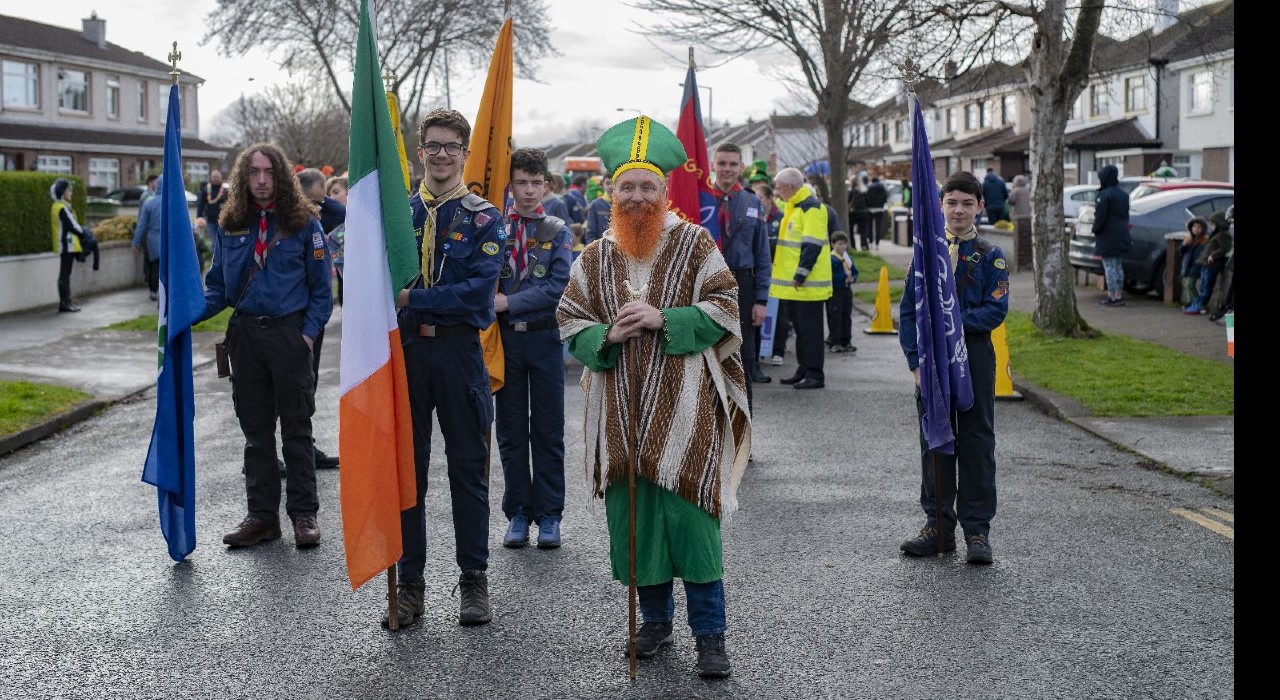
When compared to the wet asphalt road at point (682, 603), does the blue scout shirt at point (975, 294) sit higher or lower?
higher

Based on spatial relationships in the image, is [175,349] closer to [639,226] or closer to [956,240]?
[639,226]

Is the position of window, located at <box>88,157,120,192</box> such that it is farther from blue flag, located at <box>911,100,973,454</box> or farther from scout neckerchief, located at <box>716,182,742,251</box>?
blue flag, located at <box>911,100,973,454</box>

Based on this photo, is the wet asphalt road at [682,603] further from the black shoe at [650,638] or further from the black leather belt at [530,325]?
the black leather belt at [530,325]

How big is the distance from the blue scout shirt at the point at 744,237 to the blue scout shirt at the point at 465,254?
4.61 metres

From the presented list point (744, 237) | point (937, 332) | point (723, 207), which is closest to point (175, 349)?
point (937, 332)

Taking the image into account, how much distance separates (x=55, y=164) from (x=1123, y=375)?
52.1m

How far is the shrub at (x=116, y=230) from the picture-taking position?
2675 cm

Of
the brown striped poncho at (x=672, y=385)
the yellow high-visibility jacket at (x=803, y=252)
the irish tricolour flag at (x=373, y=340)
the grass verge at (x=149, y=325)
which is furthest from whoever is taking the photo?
the grass verge at (x=149, y=325)

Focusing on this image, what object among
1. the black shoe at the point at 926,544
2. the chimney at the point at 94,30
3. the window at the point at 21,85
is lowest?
the black shoe at the point at 926,544

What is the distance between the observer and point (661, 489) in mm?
5148

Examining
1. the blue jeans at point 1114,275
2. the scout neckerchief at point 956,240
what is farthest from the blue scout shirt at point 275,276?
the blue jeans at point 1114,275

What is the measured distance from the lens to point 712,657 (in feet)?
16.5

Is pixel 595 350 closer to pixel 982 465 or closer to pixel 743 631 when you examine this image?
pixel 743 631

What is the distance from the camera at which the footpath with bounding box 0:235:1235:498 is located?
9836 millimetres
